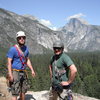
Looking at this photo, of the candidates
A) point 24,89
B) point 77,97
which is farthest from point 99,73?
point 24,89

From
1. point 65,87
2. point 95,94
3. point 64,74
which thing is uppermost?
point 64,74

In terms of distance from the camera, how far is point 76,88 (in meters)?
54.4

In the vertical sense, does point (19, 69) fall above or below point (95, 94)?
above

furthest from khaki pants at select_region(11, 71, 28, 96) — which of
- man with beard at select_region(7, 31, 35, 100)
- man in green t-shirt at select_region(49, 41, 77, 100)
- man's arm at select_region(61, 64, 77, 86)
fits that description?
man's arm at select_region(61, 64, 77, 86)

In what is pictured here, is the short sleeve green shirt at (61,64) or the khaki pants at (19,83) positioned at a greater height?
the short sleeve green shirt at (61,64)

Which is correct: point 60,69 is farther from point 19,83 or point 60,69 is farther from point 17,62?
point 19,83

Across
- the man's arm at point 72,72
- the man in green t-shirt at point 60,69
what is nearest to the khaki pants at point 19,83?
the man in green t-shirt at point 60,69

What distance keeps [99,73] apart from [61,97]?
69.0 m

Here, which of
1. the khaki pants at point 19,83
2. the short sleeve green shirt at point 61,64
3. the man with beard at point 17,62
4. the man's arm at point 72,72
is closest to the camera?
the man's arm at point 72,72

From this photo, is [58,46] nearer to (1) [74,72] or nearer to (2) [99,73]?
(1) [74,72]

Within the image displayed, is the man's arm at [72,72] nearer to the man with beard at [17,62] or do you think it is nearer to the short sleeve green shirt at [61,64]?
the short sleeve green shirt at [61,64]

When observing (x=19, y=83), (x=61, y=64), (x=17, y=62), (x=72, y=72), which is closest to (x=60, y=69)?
(x=61, y=64)

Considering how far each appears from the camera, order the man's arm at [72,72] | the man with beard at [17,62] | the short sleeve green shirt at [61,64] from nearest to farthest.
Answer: the man's arm at [72,72] → the short sleeve green shirt at [61,64] → the man with beard at [17,62]

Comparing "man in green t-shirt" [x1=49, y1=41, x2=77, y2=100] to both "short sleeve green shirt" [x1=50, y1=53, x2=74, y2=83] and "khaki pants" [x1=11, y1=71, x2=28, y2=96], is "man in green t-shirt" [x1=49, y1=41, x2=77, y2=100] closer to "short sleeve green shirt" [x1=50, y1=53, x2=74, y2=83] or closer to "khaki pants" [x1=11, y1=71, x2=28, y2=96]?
"short sleeve green shirt" [x1=50, y1=53, x2=74, y2=83]
